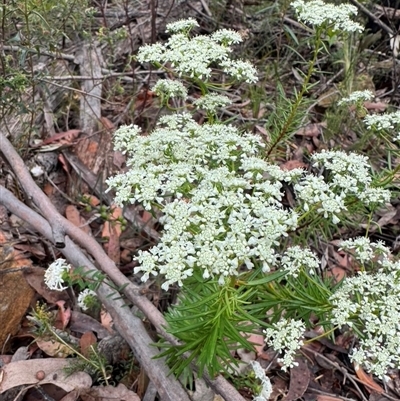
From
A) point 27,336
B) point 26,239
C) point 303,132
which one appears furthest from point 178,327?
point 303,132

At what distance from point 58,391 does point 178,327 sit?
0.94 meters

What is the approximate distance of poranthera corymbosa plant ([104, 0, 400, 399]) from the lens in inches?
76.5

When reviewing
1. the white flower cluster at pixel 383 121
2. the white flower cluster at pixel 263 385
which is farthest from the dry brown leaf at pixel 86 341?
the white flower cluster at pixel 383 121


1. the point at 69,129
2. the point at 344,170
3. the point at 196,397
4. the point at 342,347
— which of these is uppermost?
the point at 344,170

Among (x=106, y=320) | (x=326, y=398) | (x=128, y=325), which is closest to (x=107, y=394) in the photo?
(x=128, y=325)

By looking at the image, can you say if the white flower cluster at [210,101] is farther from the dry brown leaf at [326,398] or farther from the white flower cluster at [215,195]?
the dry brown leaf at [326,398]

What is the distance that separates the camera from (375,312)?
213 cm

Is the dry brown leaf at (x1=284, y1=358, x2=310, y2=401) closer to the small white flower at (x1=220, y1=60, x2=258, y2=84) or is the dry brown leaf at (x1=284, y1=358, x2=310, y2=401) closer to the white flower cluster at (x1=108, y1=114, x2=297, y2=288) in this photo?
the white flower cluster at (x1=108, y1=114, x2=297, y2=288)

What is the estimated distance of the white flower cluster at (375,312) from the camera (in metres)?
2.06

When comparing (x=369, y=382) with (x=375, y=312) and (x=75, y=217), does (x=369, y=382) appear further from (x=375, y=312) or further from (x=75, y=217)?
(x=75, y=217)

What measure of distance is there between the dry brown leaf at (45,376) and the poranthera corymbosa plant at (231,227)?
22.4 inches

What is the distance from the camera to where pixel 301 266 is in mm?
2193

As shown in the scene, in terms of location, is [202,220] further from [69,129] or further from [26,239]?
[69,129]

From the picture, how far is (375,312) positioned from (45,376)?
173cm
